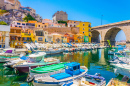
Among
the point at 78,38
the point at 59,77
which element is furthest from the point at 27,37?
the point at 59,77

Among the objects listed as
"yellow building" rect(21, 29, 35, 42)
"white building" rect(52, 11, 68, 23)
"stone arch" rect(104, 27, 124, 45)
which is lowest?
"yellow building" rect(21, 29, 35, 42)

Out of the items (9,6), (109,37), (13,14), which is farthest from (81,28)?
(9,6)

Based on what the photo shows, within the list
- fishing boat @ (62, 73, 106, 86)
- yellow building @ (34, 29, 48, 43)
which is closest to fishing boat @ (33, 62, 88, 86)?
fishing boat @ (62, 73, 106, 86)

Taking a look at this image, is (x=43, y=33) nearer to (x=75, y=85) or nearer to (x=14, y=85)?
(x=14, y=85)

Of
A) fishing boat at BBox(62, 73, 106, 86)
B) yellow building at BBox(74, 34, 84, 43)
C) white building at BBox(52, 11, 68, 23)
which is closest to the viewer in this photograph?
fishing boat at BBox(62, 73, 106, 86)

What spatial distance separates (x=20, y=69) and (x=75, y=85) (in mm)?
7620

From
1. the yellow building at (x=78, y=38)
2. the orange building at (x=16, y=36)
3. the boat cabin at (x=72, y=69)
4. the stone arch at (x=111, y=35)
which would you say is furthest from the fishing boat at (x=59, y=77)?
the stone arch at (x=111, y=35)

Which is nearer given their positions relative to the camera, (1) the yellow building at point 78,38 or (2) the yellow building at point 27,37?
(2) the yellow building at point 27,37

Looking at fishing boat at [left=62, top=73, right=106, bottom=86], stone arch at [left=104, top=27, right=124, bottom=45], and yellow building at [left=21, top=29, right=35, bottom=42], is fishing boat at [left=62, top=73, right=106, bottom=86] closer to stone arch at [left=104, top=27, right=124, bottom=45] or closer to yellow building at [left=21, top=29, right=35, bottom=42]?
yellow building at [left=21, top=29, right=35, bottom=42]

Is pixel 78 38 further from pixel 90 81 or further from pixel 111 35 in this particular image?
pixel 90 81

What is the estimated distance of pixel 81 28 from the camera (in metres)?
61.2

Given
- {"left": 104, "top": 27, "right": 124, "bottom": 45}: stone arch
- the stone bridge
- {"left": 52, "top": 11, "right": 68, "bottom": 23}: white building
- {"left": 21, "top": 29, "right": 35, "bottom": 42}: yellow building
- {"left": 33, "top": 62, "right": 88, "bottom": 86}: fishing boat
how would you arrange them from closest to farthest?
1. {"left": 33, "top": 62, "right": 88, "bottom": 86}: fishing boat
2. {"left": 21, "top": 29, "right": 35, "bottom": 42}: yellow building
3. the stone bridge
4. {"left": 104, "top": 27, "right": 124, "bottom": 45}: stone arch
5. {"left": 52, "top": 11, "right": 68, "bottom": 23}: white building

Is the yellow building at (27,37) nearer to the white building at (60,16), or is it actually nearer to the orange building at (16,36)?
the orange building at (16,36)

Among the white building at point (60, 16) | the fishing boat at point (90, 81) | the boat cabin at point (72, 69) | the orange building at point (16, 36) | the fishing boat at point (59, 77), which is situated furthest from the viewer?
the white building at point (60, 16)
